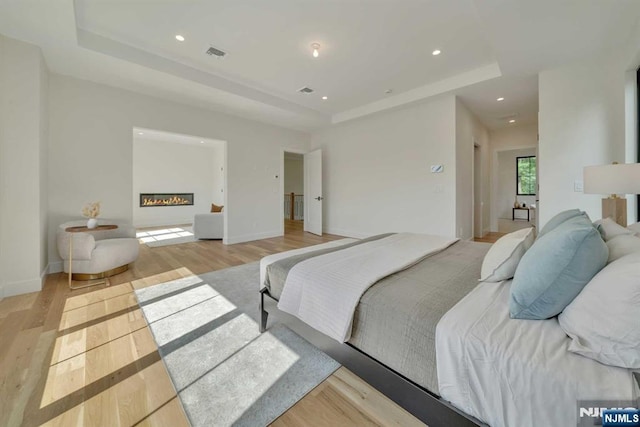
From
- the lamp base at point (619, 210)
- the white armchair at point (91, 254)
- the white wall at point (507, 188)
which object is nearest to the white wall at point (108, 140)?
the white armchair at point (91, 254)

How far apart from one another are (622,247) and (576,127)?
3.05 m

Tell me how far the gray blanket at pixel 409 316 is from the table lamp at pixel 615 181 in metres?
1.33

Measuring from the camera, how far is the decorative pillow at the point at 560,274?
35.8 inches

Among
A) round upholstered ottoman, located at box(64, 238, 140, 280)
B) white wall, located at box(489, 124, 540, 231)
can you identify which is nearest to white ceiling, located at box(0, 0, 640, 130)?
white wall, located at box(489, 124, 540, 231)

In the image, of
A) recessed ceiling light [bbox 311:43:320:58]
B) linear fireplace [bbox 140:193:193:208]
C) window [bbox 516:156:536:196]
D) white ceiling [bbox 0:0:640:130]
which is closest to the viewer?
white ceiling [bbox 0:0:640:130]

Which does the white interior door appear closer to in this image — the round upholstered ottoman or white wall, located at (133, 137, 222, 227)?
white wall, located at (133, 137, 222, 227)

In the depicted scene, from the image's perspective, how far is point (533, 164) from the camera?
30.7ft

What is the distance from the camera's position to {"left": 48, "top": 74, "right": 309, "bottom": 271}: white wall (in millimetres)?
3488

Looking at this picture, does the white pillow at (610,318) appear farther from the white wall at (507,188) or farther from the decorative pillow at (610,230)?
the white wall at (507,188)

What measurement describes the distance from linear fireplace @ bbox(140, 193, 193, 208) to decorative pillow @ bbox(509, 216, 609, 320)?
9235 mm

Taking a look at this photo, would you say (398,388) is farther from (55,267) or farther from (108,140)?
(108,140)

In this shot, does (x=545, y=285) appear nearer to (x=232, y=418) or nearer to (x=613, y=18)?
(x=232, y=418)

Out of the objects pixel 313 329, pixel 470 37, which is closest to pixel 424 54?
pixel 470 37

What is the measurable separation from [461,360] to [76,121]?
17.0 feet
